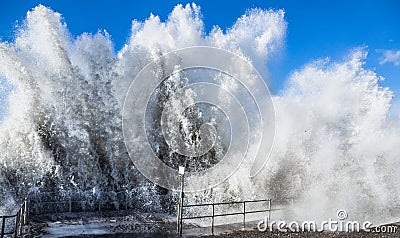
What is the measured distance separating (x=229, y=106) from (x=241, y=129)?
4.50 feet

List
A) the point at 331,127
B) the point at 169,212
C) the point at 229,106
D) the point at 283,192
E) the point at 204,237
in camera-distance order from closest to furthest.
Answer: the point at 204,237
the point at 169,212
the point at 283,192
the point at 331,127
the point at 229,106

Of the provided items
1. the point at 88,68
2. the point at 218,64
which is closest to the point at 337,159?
the point at 218,64

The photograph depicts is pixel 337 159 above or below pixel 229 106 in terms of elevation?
below

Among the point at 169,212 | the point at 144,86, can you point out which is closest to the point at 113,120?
the point at 144,86

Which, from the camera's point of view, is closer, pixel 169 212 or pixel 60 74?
pixel 169 212

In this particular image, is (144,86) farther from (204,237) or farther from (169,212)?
(204,237)

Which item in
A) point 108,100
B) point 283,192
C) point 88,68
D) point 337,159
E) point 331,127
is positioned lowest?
point 283,192

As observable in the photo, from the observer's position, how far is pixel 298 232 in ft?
29.3

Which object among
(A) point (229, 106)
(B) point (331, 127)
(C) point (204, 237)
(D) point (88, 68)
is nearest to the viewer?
(C) point (204, 237)

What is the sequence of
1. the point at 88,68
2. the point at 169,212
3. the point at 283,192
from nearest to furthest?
the point at 169,212, the point at 283,192, the point at 88,68

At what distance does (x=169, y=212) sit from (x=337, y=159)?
7056mm

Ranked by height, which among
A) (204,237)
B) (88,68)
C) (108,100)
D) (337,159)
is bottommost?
(204,237)

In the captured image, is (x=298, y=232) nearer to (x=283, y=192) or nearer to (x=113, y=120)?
(x=283, y=192)

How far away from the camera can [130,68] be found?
17.7m
